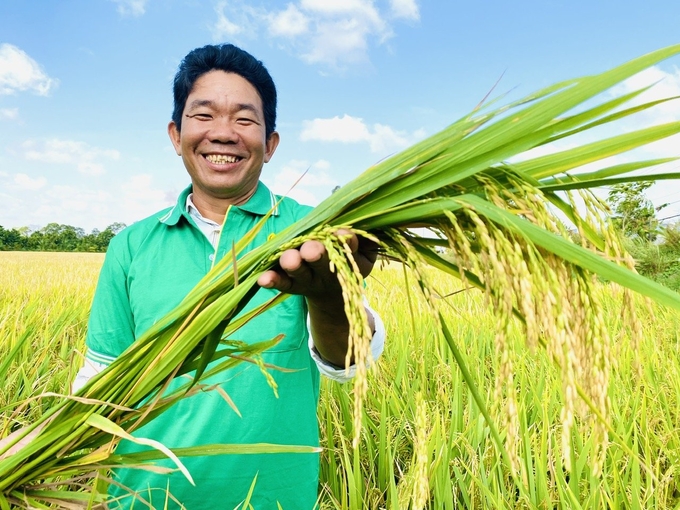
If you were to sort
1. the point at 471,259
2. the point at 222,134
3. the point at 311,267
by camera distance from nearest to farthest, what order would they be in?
the point at 471,259 → the point at 311,267 → the point at 222,134

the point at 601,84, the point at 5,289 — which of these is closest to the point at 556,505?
the point at 601,84

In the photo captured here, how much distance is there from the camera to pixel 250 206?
1.88 metres

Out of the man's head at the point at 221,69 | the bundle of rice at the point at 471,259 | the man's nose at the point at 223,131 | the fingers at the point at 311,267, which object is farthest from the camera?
the man's head at the point at 221,69

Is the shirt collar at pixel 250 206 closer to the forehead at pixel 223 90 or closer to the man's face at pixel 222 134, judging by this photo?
the man's face at pixel 222 134

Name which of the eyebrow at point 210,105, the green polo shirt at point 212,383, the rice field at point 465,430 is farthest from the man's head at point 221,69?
the rice field at point 465,430

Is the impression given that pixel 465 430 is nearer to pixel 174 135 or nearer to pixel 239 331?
pixel 239 331

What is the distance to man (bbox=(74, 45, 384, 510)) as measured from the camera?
169 centimetres

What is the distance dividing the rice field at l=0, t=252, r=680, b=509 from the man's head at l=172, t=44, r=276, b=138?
89 centimetres

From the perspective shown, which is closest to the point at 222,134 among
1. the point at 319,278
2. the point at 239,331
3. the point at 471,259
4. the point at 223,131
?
the point at 223,131

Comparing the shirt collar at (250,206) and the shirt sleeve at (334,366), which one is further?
the shirt collar at (250,206)

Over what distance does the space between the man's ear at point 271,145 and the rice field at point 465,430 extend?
0.74 meters

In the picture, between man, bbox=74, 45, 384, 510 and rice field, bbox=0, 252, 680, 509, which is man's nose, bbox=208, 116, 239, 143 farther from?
rice field, bbox=0, 252, 680, 509

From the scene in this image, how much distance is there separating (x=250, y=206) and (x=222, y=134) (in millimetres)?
270

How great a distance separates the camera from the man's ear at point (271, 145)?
213cm
